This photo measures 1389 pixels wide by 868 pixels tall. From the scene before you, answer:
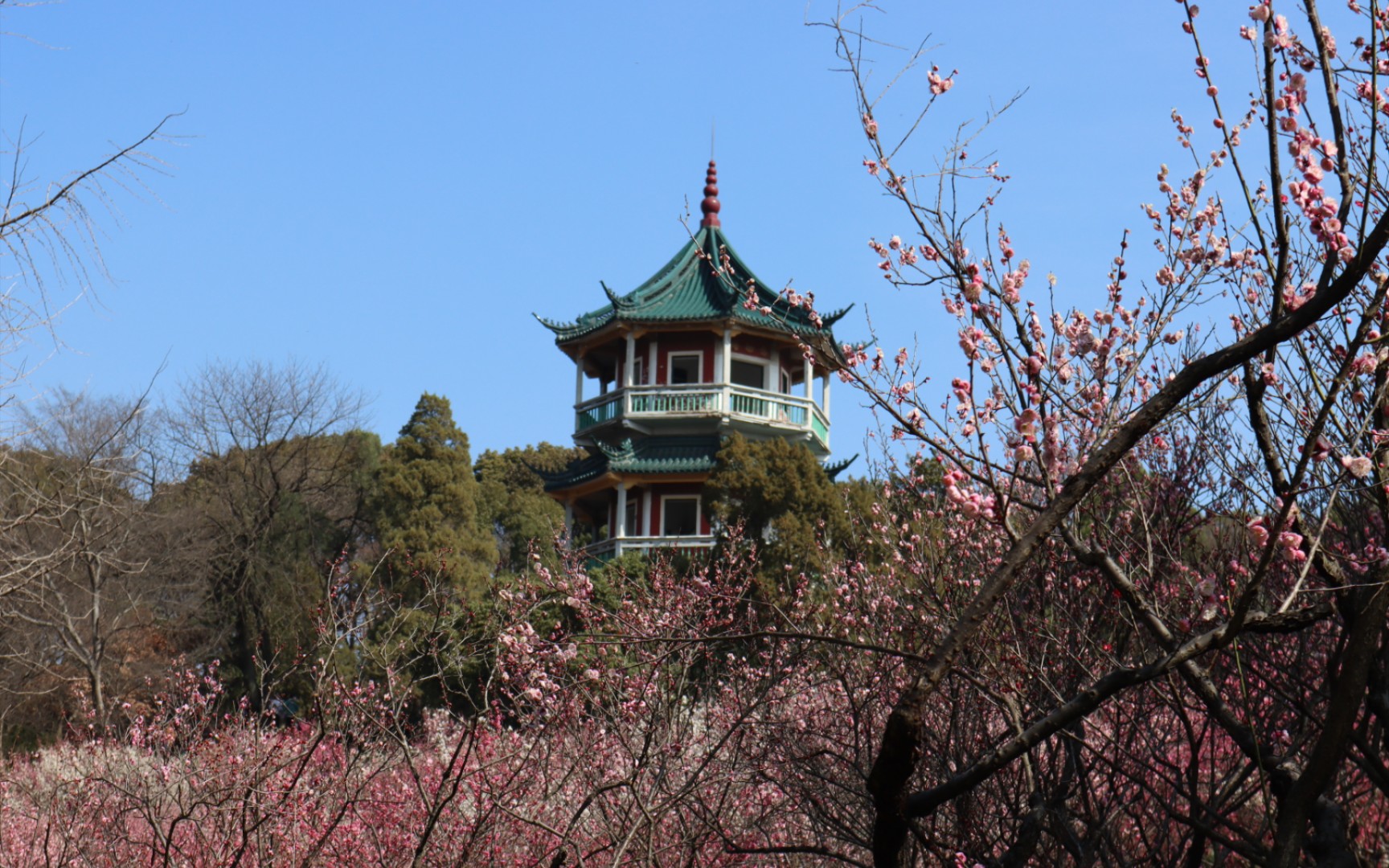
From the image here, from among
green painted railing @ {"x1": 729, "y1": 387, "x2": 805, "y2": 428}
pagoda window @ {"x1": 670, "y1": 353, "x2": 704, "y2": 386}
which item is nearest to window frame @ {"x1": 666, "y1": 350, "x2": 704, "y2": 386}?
pagoda window @ {"x1": 670, "y1": 353, "x2": 704, "y2": 386}

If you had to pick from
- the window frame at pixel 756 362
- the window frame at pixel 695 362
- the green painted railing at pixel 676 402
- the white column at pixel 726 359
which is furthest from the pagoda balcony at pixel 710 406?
the window frame at pixel 756 362

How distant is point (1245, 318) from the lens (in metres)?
5.44

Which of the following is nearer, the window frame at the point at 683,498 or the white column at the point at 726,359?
the window frame at the point at 683,498

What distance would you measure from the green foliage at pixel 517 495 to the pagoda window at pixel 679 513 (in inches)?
195

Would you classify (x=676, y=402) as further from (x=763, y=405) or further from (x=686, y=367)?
(x=763, y=405)

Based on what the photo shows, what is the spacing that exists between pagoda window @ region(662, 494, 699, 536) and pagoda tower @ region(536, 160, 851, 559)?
0.07 ft

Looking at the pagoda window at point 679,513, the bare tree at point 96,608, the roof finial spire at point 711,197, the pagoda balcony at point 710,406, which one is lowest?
the bare tree at point 96,608

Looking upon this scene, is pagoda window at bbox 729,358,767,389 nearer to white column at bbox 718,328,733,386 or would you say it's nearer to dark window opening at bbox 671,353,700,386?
Result: dark window opening at bbox 671,353,700,386

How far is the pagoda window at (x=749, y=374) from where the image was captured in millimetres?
29438

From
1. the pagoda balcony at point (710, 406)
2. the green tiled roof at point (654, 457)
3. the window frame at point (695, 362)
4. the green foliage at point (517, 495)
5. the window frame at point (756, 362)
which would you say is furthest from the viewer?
the green foliage at point (517, 495)

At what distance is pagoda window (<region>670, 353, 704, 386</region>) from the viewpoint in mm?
28719

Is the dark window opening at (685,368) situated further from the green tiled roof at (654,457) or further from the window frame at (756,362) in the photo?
the green tiled roof at (654,457)

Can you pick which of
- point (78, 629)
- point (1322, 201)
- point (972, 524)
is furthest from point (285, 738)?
point (78, 629)

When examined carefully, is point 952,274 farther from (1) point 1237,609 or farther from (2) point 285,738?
(2) point 285,738
